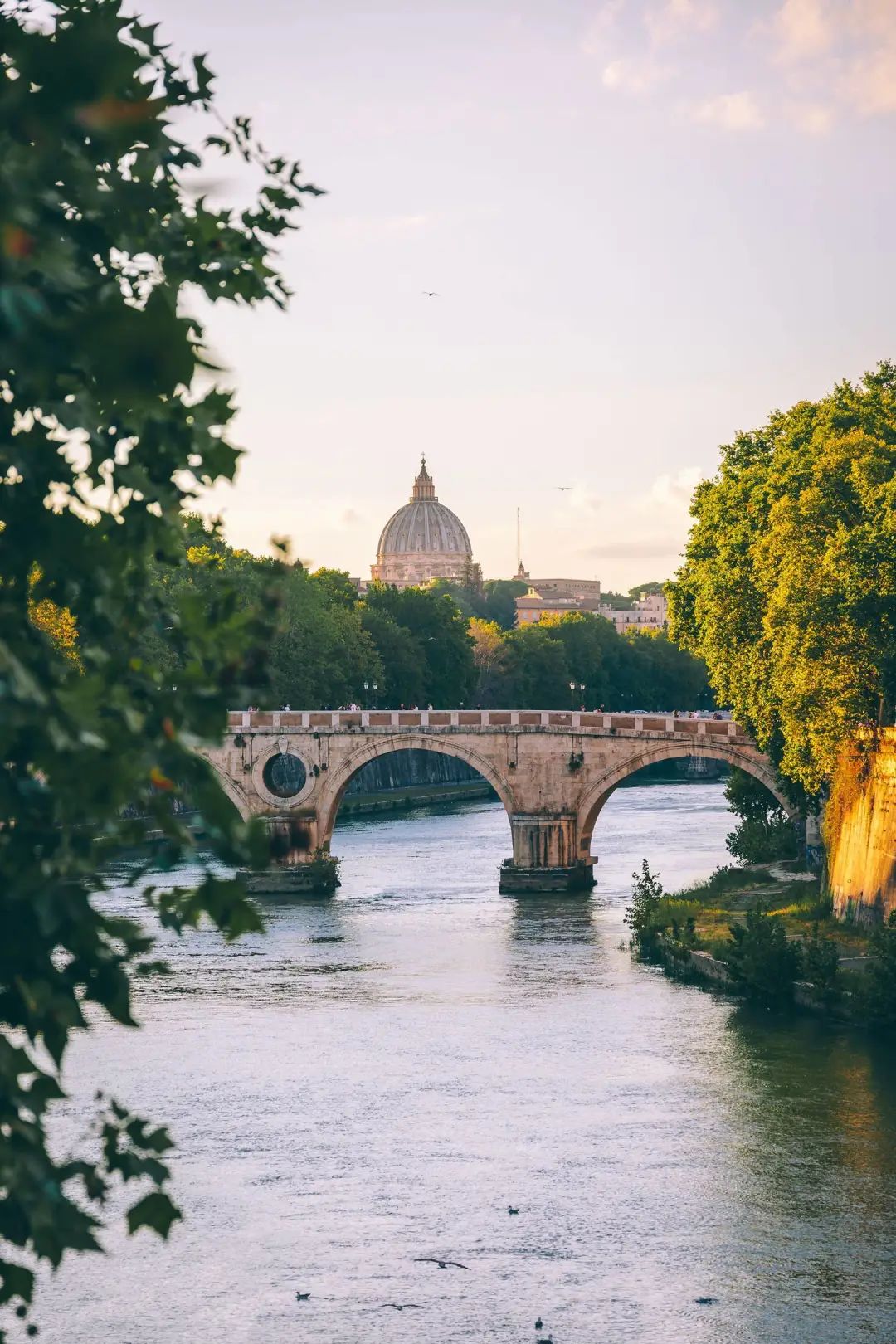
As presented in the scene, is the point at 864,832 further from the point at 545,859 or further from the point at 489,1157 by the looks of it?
the point at 545,859

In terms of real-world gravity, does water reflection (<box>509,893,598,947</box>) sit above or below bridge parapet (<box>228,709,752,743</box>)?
below

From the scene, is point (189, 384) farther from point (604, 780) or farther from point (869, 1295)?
point (604, 780)

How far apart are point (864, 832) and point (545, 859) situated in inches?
643

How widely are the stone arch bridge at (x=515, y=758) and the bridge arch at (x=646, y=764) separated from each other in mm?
36

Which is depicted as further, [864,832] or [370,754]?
[370,754]

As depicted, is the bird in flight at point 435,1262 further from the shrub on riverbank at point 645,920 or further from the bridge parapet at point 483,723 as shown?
the bridge parapet at point 483,723

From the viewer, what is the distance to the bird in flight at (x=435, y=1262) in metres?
19.8

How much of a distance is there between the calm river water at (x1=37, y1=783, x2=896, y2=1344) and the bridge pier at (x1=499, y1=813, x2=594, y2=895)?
10.6 metres

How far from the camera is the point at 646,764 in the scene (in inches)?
2068

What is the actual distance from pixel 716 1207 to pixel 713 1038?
8.91 meters

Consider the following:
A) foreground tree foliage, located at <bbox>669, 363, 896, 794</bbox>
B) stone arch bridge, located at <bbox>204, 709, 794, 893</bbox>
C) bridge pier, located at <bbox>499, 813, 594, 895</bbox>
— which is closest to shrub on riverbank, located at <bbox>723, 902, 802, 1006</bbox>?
foreground tree foliage, located at <bbox>669, 363, 896, 794</bbox>

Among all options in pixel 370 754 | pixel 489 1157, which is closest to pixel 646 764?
pixel 370 754

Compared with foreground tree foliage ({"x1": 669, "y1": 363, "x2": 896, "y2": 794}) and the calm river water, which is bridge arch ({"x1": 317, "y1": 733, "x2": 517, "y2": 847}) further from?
the calm river water

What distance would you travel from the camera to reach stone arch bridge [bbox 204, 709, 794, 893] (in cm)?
5184
